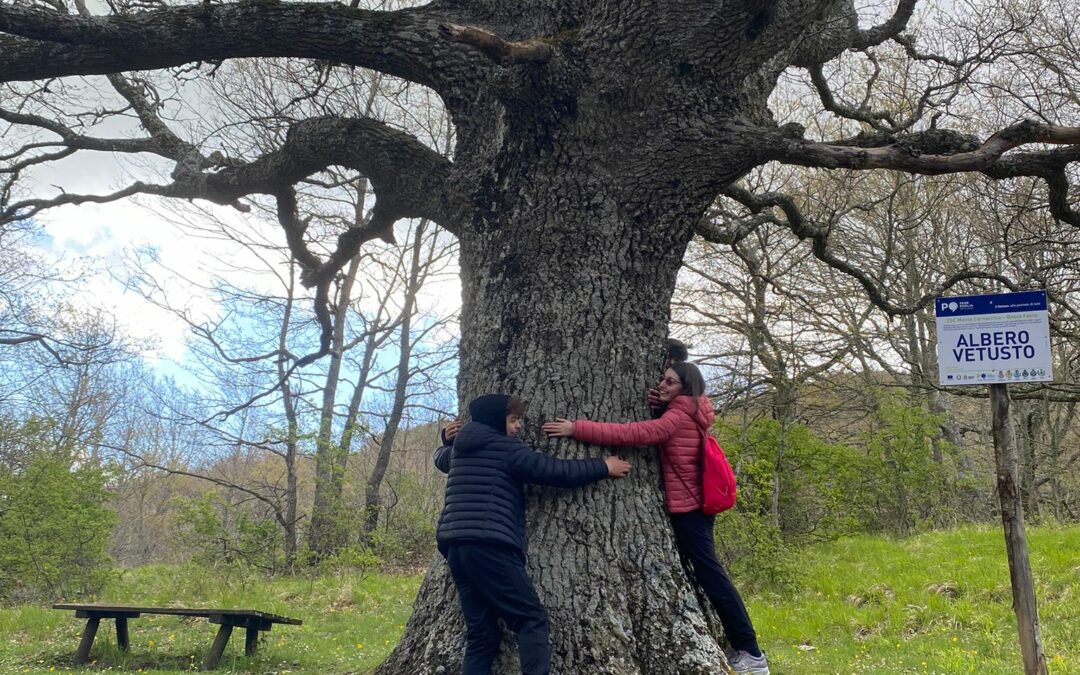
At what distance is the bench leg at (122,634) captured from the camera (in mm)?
7448

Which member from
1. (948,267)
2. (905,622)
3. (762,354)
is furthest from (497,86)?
(948,267)

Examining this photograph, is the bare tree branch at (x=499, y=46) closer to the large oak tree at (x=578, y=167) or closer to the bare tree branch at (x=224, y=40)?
the large oak tree at (x=578, y=167)

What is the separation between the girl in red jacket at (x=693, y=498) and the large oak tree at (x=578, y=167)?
0.13 meters

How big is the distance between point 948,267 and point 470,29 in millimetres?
13921

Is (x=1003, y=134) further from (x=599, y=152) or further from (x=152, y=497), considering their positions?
(x=152, y=497)

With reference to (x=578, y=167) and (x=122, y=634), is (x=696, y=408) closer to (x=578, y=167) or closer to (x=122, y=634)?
(x=578, y=167)

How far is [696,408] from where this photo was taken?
4.35 m

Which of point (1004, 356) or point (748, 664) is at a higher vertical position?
point (1004, 356)

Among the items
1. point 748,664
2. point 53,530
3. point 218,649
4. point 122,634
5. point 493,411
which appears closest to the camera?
point 493,411

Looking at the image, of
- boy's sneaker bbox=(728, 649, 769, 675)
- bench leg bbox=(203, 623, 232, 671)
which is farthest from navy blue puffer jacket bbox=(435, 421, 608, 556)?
bench leg bbox=(203, 623, 232, 671)

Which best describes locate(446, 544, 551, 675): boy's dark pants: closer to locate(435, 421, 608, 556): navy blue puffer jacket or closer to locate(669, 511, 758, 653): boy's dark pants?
locate(435, 421, 608, 556): navy blue puffer jacket

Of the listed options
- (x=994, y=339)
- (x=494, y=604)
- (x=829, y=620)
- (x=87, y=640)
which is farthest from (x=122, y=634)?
(x=994, y=339)

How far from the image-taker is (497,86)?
4281 mm

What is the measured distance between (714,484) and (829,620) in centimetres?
378
